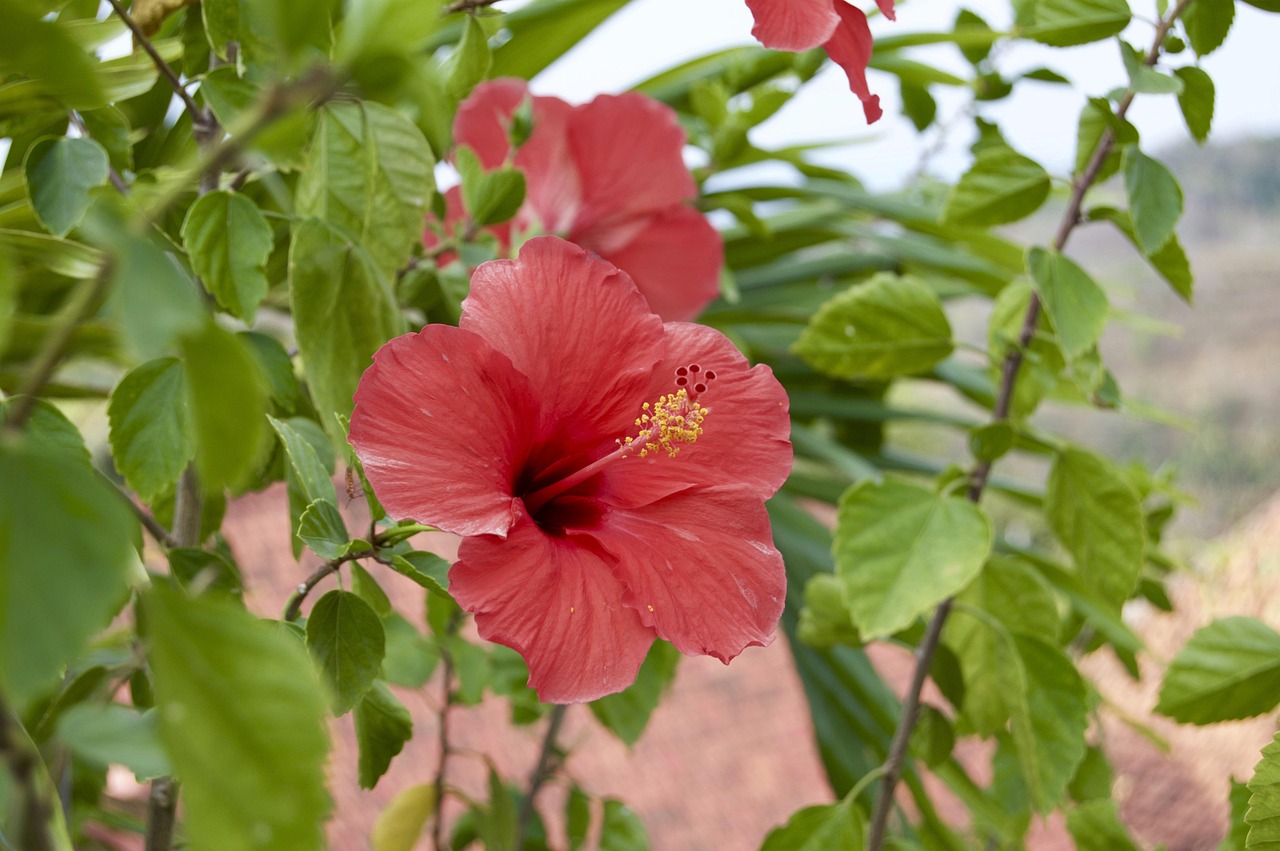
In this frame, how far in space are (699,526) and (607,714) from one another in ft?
0.70

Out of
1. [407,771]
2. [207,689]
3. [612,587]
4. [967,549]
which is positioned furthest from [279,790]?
[407,771]

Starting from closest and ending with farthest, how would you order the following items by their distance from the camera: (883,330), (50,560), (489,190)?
1. (50,560)
2. (489,190)
3. (883,330)

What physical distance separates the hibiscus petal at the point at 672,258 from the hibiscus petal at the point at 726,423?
0.65ft

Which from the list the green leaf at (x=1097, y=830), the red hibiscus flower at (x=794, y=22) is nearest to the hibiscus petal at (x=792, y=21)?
the red hibiscus flower at (x=794, y=22)

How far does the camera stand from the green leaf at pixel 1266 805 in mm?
284

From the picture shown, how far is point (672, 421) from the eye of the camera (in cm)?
28

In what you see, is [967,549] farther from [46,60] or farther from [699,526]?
[46,60]

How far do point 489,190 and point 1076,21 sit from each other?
0.22 meters

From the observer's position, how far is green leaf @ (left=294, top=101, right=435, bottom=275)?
31 cm

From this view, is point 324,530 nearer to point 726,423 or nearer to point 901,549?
point 726,423

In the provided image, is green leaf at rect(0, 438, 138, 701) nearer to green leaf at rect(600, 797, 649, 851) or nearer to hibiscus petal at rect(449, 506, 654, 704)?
hibiscus petal at rect(449, 506, 654, 704)

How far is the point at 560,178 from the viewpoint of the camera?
452 millimetres

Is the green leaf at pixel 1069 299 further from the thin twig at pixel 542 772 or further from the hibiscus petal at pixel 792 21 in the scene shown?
the thin twig at pixel 542 772

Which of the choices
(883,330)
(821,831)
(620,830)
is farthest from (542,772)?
(883,330)
